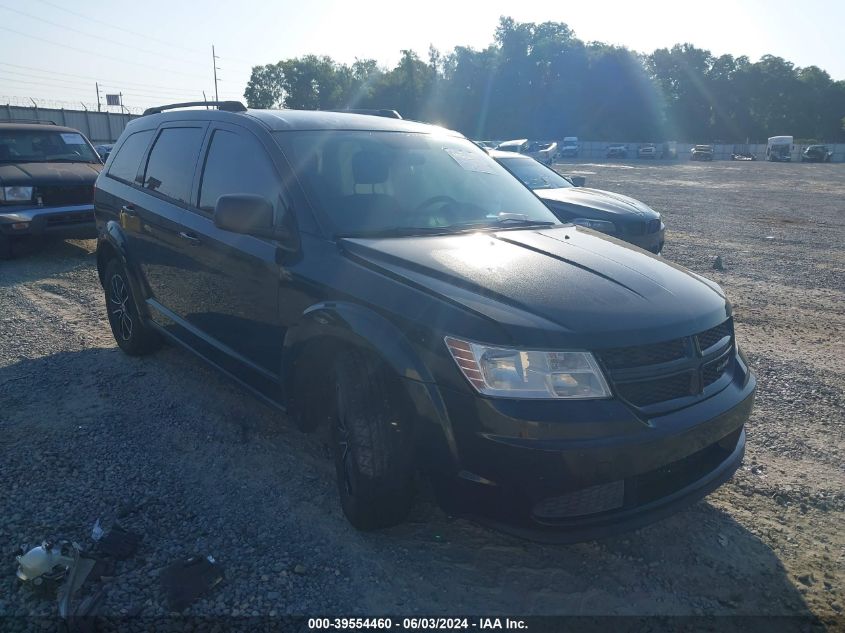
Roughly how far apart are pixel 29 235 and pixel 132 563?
7726 millimetres

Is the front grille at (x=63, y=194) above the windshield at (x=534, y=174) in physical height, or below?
below

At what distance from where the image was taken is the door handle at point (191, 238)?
4040 mm

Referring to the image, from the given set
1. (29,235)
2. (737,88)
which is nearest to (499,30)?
(737,88)

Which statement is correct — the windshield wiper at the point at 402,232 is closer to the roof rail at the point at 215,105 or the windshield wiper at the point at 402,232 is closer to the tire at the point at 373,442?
the tire at the point at 373,442

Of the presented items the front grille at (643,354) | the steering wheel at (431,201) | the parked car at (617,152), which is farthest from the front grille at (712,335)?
the parked car at (617,152)

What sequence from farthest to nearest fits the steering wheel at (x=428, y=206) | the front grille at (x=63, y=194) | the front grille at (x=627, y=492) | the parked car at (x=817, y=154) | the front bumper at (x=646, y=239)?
the parked car at (x=817, y=154), the front grille at (x=63, y=194), the front bumper at (x=646, y=239), the steering wheel at (x=428, y=206), the front grille at (x=627, y=492)

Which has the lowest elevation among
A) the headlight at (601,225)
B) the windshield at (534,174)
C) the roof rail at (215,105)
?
the headlight at (601,225)

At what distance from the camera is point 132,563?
2.82 m

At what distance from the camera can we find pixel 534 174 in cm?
1014

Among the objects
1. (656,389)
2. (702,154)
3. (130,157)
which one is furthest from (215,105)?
(702,154)

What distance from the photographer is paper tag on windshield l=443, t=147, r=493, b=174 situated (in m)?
4.12

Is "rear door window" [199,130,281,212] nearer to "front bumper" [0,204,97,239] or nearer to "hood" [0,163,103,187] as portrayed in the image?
"front bumper" [0,204,97,239]

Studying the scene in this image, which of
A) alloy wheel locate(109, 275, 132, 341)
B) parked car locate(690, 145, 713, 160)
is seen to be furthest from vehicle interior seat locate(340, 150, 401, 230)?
parked car locate(690, 145, 713, 160)

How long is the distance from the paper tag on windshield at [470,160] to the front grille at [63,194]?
293 inches
